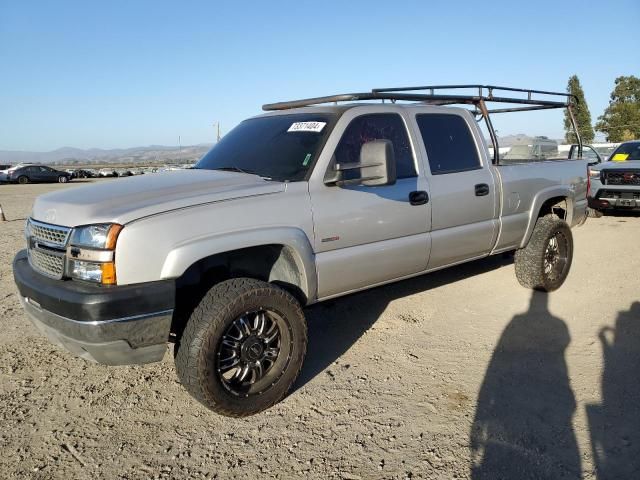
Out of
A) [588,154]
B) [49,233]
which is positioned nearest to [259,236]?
[49,233]

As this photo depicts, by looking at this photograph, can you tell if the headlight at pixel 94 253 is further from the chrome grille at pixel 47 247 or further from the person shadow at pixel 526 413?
the person shadow at pixel 526 413

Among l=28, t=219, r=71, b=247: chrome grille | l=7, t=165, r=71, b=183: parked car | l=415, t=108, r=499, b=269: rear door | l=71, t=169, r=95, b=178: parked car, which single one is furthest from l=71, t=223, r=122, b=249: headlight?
l=71, t=169, r=95, b=178: parked car

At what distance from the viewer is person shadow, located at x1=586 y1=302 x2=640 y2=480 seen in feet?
8.48

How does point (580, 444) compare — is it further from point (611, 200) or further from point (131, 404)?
point (611, 200)

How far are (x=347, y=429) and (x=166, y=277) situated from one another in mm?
1353

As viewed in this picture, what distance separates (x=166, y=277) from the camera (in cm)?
280

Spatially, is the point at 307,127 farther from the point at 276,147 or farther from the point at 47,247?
the point at 47,247

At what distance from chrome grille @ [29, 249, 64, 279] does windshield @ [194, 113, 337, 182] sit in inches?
54.9

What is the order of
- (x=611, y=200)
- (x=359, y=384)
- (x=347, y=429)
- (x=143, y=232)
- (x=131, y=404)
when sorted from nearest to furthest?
(x=143, y=232)
(x=347, y=429)
(x=131, y=404)
(x=359, y=384)
(x=611, y=200)

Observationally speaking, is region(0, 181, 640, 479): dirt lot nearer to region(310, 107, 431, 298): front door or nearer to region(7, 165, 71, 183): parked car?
region(310, 107, 431, 298): front door

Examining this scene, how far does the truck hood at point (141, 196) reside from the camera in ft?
9.25

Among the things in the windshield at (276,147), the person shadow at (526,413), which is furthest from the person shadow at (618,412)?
the windshield at (276,147)

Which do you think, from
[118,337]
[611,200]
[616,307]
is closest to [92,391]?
[118,337]

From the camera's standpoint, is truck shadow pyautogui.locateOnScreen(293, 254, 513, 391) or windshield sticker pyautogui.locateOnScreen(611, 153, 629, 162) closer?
truck shadow pyautogui.locateOnScreen(293, 254, 513, 391)
